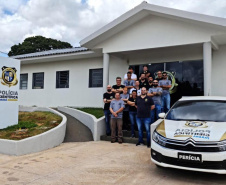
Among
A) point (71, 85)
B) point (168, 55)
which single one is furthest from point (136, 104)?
point (71, 85)

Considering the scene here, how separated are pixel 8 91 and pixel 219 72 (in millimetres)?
8703

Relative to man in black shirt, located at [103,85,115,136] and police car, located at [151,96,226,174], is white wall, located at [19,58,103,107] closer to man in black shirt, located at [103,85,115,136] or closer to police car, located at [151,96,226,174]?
man in black shirt, located at [103,85,115,136]

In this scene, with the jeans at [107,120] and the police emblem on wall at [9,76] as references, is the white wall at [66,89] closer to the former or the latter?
the jeans at [107,120]

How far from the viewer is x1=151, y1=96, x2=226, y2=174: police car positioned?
4.10 m

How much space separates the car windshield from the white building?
3.18 meters

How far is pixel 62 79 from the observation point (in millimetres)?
14805

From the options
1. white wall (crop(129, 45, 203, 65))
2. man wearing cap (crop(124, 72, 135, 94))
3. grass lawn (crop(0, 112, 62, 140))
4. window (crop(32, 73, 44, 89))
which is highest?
white wall (crop(129, 45, 203, 65))

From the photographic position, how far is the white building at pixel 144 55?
882 centimetres

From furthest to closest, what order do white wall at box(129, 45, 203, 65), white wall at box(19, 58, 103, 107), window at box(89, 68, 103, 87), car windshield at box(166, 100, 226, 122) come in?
1. white wall at box(19, 58, 103, 107)
2. window at box(89, 68, 103, 87)
3. white wall at box(129, 45, 203, 65)
4. car windshield at box(166, 100, 226, 122)

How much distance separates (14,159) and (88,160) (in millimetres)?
2083

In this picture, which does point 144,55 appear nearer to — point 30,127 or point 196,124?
point 30,127

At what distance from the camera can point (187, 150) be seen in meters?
4.26

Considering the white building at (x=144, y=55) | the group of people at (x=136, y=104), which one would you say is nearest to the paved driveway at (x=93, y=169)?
the group of people at (x=136, y=104)

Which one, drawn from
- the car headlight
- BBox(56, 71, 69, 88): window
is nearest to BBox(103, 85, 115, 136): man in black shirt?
the car headlight
